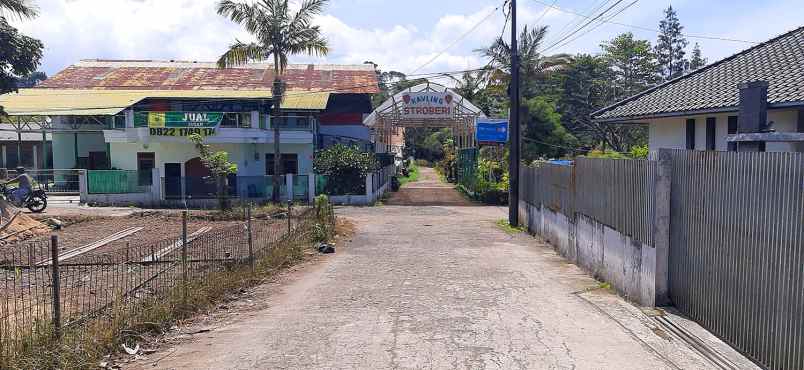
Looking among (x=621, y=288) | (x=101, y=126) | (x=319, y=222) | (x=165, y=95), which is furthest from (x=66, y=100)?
(x=621, y=288)

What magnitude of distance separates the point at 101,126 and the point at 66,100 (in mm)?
2427

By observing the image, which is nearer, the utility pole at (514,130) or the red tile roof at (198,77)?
the utility pole at (514,130)

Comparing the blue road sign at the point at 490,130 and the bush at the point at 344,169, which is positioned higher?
the blue road sign at the point at 490,130

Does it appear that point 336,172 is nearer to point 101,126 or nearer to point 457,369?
point 101,126

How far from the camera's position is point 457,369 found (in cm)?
627

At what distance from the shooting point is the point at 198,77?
124 feet

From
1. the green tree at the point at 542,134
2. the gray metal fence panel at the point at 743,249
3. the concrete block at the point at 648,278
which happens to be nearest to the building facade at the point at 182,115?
the green tree at the point at 542,134

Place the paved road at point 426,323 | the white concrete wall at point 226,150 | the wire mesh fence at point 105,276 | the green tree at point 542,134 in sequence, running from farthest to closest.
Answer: the green tree at point 542,134
the white concrete wall at point 226,150
the paved road at point 426,323
the wire mesh fence at point 105,276

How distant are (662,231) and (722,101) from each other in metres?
5.16

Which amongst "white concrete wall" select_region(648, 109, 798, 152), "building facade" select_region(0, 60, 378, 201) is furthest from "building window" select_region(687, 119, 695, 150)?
"building facade" select_region(0, 60, 378, 201)

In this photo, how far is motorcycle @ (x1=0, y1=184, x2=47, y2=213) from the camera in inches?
938

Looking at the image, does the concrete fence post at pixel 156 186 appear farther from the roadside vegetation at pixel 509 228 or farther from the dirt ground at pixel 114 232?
the roadside vegetation at pixel 509 228

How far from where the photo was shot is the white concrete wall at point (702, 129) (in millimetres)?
11719

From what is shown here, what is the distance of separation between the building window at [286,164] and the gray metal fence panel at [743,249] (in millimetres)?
25661
